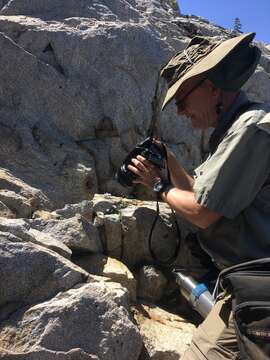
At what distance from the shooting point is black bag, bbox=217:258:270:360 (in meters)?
4.06

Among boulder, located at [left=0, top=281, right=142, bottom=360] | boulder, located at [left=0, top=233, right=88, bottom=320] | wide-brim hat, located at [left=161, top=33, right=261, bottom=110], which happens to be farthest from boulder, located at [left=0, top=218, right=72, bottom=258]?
wide-brim hat, located at [left=161, top=33, right=261, bottom=110]

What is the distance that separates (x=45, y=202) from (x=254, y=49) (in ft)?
17.7

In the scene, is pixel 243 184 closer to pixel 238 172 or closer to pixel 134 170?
pixel 238 172

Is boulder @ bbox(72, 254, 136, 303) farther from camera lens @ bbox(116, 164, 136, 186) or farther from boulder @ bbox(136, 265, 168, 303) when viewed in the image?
camera lens @ bbox(116, 164, 136, 186)

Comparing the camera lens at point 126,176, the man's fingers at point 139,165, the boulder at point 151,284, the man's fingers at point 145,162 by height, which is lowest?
the boulder at point 151,284

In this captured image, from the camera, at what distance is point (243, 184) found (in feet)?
15.1

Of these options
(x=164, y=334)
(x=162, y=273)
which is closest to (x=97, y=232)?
(x=162, y=273)

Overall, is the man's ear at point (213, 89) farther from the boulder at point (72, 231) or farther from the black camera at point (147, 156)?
the boulder at point (72, 231)

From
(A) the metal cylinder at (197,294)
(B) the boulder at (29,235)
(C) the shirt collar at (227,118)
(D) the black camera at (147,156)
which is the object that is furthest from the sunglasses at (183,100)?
(B) the boulder at (29,235)

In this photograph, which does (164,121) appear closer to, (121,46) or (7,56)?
(121,46)

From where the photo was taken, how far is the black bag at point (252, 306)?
4.06 m

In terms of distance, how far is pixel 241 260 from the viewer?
4848 millimetres

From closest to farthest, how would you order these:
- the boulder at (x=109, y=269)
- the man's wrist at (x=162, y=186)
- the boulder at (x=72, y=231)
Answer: the man's wrist at (x=162, y=186), the boulder at (x=109, y=269), the boulder at (x=72, y=231)

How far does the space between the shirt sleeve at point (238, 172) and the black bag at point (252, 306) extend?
540mm
